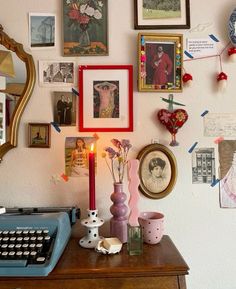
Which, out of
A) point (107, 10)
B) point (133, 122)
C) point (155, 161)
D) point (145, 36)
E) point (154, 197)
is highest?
point (107, 10)

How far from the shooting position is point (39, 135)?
3.40ft

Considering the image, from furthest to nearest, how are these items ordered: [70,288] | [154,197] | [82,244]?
1. [154,197]
2. [82,244]
3. [70,288]

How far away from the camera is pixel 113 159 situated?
104cm

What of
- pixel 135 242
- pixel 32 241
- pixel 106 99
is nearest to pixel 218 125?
pixel 106 99

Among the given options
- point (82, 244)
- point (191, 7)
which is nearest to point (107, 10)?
point (191, 7)

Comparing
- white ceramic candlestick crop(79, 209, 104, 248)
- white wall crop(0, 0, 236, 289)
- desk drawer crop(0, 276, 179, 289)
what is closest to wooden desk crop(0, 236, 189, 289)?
desk drawer crop(0, 276, 179, 289)

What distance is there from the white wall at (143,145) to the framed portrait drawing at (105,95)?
0.03 meters

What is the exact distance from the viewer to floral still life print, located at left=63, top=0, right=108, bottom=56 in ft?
3.43

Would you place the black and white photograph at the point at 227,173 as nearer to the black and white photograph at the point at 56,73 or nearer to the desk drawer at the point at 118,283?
the desk drawer at the point at 118,283

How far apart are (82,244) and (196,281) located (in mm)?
491

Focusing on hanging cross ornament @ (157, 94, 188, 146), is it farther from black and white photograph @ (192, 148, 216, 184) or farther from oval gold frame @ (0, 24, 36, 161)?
oval gold frame @ (0, 24, 36, 161)

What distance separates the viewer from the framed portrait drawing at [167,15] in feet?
3.44

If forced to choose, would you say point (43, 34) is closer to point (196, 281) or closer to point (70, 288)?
point (70, 288)

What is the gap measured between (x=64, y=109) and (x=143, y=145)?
332mm
